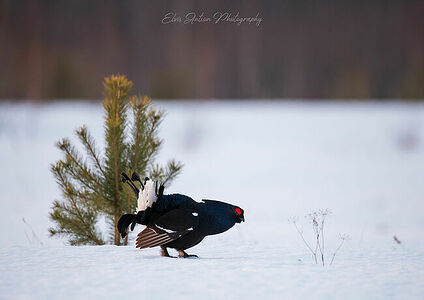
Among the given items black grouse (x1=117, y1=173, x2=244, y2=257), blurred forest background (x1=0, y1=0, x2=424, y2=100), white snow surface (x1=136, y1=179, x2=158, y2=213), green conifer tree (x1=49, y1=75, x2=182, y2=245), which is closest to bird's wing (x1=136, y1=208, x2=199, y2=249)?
black grouse (x1=117, y1=173, x2=244, y2=257)

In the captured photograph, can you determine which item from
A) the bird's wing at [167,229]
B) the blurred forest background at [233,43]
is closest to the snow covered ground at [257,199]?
the bird's wing at [167,229]

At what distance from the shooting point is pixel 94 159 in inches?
168

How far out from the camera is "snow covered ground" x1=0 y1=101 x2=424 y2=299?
9.87 ft

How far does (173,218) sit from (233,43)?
2945cm

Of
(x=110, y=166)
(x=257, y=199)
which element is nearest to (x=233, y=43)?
(x=257, y=199)

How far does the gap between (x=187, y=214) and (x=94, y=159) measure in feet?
3.91

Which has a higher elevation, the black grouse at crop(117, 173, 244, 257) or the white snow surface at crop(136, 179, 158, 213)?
the white snow surface at crop(136, 179, 158, 213)

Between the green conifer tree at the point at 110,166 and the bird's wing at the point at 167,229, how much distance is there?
61cm

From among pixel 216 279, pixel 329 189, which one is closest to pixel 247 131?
pixel 329 189

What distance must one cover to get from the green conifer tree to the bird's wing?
61 cm

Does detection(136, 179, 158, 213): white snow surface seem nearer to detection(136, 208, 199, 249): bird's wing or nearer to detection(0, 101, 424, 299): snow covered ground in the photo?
detection(136, 208, 199, 249): bird's wing

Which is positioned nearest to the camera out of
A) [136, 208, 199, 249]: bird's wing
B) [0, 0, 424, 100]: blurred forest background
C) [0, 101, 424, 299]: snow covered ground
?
[0, 101, 424, 299]: snow covered ground

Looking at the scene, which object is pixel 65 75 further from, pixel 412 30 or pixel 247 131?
pixel 412 30

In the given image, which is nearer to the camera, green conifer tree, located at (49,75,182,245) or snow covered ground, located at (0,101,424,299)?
snow covered ground, located at (0,101,424,299)
